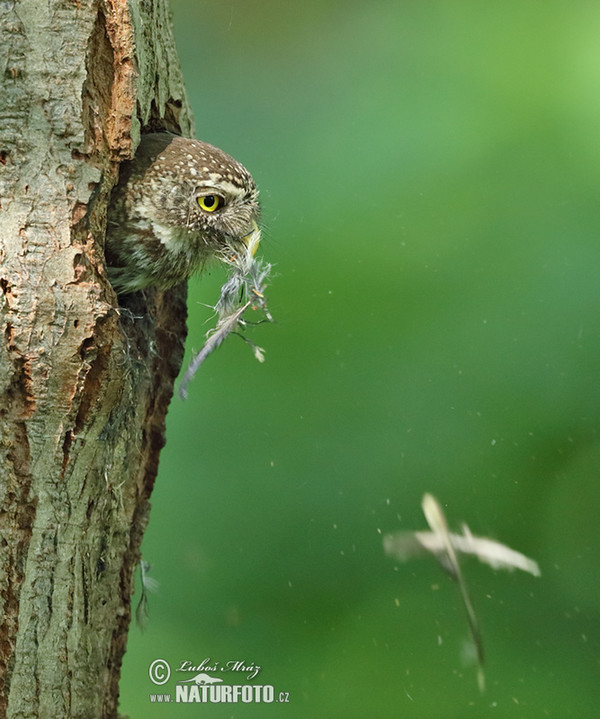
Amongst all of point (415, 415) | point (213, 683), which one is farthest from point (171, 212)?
point (415, 415)

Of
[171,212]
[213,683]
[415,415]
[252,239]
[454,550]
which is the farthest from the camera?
[415,415]

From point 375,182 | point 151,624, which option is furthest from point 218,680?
point 375,182

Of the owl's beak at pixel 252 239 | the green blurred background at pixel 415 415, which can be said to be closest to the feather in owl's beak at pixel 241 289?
the owl's beak at pixel 252 239

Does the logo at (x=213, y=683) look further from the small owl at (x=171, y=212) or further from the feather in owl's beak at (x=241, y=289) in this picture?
the small owl at (x=171, y=212)

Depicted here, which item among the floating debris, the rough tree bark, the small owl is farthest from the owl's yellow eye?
the floating debris

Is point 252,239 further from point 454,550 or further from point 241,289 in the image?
point 454,550
